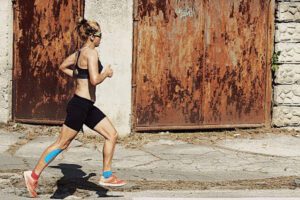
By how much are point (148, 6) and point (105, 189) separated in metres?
4.17

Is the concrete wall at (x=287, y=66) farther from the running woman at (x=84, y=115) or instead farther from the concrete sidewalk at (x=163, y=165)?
the running woman at (x=84, y=115)

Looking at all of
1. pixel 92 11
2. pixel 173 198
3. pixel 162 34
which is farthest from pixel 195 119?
pixel 173 198

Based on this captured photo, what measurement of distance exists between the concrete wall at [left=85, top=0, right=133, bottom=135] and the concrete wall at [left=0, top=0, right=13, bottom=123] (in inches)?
61.9

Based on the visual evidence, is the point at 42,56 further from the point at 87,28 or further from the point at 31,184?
the point at 31,184

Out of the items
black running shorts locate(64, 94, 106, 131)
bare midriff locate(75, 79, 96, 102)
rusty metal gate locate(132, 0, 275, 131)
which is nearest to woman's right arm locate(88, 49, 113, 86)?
bare midriff locate(75, 79, 96, 102)

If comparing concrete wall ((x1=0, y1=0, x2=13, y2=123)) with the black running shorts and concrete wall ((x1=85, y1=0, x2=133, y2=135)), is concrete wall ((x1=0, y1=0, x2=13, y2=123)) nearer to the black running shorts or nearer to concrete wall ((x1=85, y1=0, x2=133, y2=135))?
concrete wall ((x1=85, y1=0, x2=133, y2=135))

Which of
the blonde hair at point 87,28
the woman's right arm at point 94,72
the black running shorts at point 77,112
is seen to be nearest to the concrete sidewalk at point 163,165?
the black running shorts at point 77,112

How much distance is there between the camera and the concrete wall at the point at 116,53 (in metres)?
10.2

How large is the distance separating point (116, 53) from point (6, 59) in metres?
2.08

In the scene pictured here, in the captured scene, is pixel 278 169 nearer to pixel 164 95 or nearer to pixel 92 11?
pixel 164 95

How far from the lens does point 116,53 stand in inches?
404

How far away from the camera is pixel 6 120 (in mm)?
10969

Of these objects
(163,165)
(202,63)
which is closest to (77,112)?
(163,165)

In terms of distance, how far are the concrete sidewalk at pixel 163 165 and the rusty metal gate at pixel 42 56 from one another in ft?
1.90
